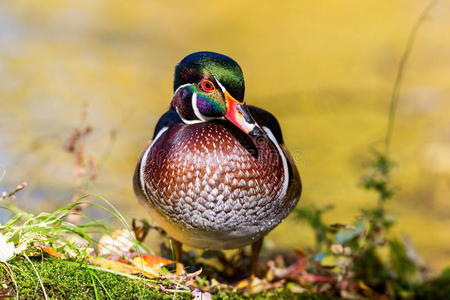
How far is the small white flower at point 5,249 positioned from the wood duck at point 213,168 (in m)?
0.74

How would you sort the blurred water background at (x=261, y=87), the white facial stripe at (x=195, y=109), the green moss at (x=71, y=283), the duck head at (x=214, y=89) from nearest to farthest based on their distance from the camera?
the green moss at (x=71, y=283)
the duck head at (x=214, y=89)
the white facial stripe at (x=195, y=109)
the blurred water background at (x=261, y=87)

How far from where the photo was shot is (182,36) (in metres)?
9.48

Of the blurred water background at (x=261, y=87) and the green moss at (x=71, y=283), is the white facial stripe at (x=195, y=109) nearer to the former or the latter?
the blurred water background at (x=261, y=87)

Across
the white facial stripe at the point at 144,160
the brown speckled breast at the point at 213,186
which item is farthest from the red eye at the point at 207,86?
the white facial stripe at the point at 144,160

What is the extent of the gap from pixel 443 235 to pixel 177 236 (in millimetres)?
3274

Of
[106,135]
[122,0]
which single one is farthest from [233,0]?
[106,135]

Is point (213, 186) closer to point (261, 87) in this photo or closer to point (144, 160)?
point (144, 160)

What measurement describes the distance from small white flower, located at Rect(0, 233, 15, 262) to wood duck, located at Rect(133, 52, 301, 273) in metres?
0.74

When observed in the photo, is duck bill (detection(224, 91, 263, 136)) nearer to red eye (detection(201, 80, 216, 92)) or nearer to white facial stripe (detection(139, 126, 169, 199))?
red eye (detection(201, 80, 216, 92))

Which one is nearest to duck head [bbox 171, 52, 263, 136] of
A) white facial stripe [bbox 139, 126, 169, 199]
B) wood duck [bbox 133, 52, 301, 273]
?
wood duck [bbox 133, 52, 301, 273]

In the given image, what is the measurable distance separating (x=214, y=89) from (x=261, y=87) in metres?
5.39

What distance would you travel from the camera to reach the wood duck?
275cm

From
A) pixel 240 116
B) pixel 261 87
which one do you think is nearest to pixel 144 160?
pixel 240 116

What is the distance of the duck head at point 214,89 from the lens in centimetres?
271
